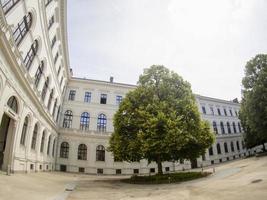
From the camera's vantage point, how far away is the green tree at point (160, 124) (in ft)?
55.7

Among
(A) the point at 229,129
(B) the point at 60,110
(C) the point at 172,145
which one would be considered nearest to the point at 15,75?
(C) the point at 172,145

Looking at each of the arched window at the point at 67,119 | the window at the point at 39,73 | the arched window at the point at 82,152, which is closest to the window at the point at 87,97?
the arched window at the point at 67,119

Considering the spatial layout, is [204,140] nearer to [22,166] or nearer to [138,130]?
[138,130]

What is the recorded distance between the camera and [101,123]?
34.9 m

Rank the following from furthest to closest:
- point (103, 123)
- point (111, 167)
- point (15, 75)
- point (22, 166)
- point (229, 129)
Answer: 1. point (229, 129)
2. point (103, 123)
3. point (111, 167)
4. point (22, 166)
5. point (15, 75)

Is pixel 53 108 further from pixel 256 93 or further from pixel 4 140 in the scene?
pixel 256 93

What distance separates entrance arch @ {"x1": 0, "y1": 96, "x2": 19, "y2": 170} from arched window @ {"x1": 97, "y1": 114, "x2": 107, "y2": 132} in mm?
18736

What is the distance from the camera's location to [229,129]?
4847 cm

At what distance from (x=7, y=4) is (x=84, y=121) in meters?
24.5

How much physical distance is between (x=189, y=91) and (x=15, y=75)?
16.1 m

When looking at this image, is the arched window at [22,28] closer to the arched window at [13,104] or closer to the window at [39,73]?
the arched window at [13,104]

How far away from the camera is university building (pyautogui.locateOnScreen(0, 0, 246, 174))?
45.5 ft

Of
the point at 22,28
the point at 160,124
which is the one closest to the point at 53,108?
the point at 22,28

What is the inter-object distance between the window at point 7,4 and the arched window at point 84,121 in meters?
23.8
